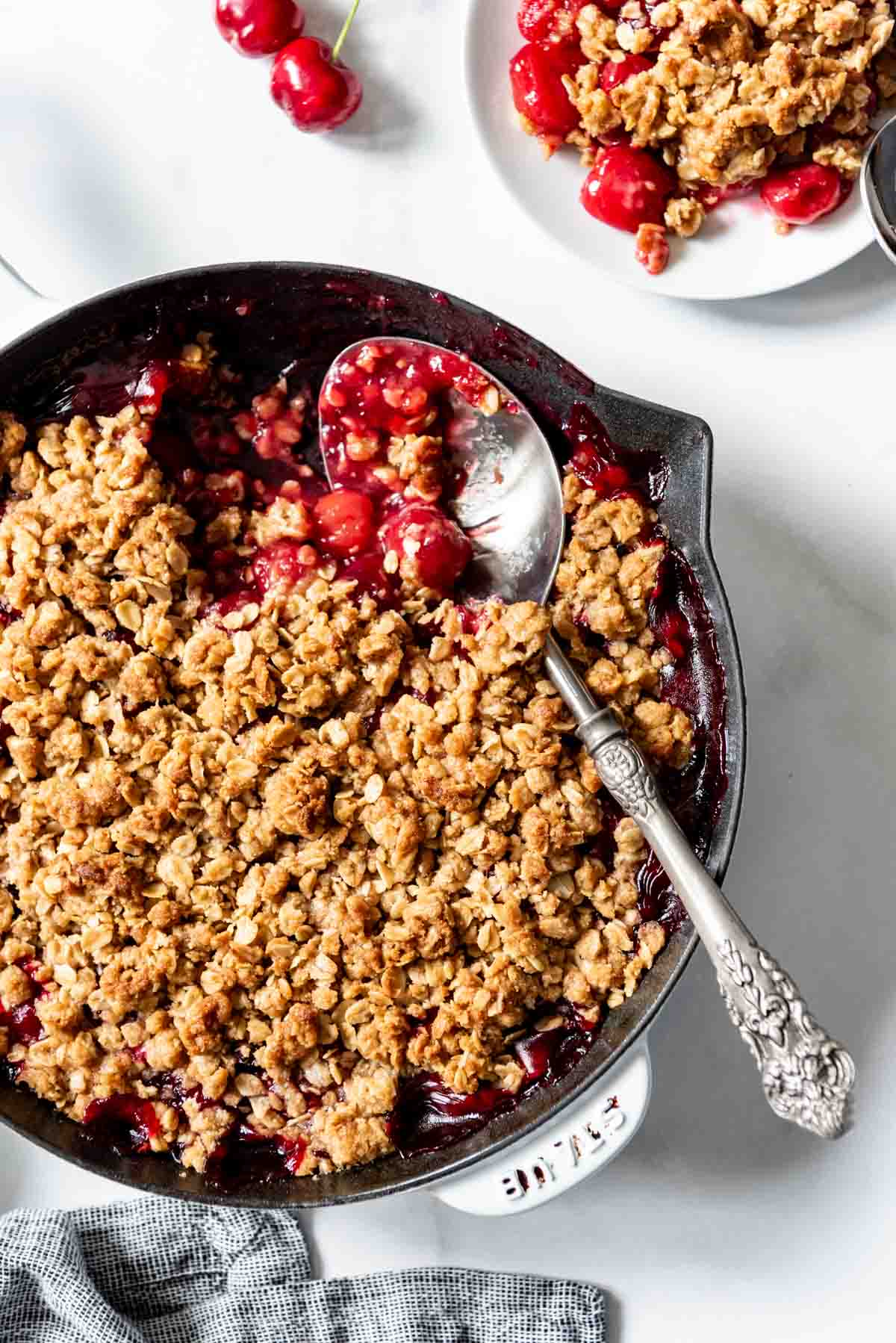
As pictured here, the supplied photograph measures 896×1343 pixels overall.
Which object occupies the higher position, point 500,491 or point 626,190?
point 626,190

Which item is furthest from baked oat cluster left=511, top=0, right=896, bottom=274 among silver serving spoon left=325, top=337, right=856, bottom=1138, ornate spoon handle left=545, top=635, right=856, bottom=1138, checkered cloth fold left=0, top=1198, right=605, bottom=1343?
checkered cloth fold left=0, top=1198, right=605, bottom=1343

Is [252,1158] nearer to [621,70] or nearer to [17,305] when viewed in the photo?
[17,305]

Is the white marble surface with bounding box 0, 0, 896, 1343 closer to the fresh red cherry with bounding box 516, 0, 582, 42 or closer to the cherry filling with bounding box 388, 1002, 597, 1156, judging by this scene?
the fresh red cherry with bounding box 516, 0, 582, 42

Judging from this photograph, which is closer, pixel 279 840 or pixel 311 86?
pixel 279 840

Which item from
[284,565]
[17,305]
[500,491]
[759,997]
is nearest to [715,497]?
[500,491]

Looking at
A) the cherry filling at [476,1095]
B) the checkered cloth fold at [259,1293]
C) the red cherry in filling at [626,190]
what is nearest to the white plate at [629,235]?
the red cherry in filling at [626,190]
